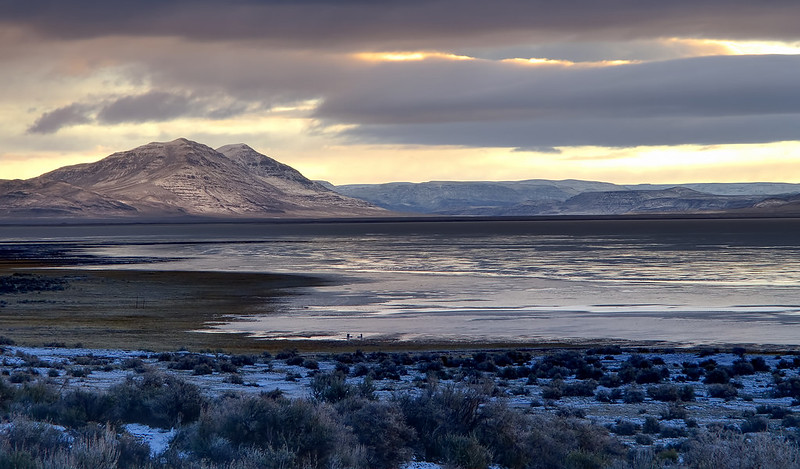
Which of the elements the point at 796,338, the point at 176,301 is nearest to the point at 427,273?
the point at 176,301

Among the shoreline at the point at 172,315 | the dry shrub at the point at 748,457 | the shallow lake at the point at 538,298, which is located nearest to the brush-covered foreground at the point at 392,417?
the dry shrub at the point at 748,457

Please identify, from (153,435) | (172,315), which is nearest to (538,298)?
(172,315)

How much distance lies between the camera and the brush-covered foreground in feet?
31.0

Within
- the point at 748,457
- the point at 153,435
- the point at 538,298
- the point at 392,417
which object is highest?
the point at 748,457

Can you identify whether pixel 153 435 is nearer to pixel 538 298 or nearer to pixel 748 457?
pixel 748 457

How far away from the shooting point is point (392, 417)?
10.9 meters

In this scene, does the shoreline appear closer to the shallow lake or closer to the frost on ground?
the shallow lake

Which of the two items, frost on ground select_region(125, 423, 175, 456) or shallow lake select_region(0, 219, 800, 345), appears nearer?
frost on ground select_region(125, 423, 175, 456)

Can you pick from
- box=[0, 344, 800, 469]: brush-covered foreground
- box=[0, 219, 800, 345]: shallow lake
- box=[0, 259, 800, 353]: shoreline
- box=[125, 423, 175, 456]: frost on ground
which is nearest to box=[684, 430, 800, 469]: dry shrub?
box=[0, 344, 800, 469]: brush-covered foreground

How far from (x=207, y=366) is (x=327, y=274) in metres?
44.4

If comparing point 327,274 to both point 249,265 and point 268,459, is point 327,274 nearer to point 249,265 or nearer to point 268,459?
point 249,265

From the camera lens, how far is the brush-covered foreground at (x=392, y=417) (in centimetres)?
945

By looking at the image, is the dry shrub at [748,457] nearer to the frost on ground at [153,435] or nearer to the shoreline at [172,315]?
the frost on ground at [153,435]

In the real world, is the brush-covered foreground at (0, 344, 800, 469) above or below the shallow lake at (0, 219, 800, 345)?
above
